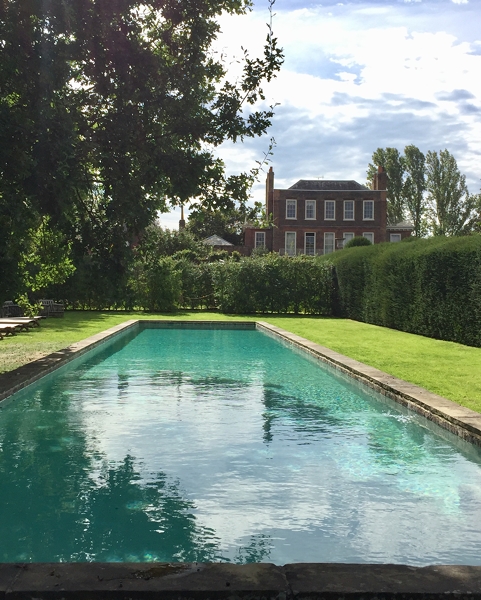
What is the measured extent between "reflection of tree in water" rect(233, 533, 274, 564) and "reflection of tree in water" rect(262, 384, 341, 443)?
268 centimetres

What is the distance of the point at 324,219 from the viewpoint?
55.2 m

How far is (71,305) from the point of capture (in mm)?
29031

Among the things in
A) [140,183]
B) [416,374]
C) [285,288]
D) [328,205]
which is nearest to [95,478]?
[140,183]

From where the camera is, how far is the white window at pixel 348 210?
55.2 meters

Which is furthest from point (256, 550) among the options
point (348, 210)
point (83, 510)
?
point (348, 210)

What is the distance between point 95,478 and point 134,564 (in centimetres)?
272

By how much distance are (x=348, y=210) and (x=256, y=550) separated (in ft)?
173

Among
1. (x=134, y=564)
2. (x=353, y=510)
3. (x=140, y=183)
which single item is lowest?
(x=353, y=510)

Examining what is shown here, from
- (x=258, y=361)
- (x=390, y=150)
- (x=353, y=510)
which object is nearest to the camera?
(x=353, y=510)

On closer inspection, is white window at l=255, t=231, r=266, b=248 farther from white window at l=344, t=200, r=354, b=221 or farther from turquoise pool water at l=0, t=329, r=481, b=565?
turquoise pool water at l=0, t=329, r=481, b=565

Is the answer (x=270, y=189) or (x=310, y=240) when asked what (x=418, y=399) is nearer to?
(x=310, y=240)

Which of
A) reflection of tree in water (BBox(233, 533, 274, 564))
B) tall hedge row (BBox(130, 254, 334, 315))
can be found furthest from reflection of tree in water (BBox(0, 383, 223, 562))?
tall hedge row (BBox(130, 254, 334, 315))

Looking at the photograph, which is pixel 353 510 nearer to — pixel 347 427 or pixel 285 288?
pixel 347 427

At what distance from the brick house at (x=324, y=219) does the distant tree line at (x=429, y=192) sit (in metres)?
6.00
